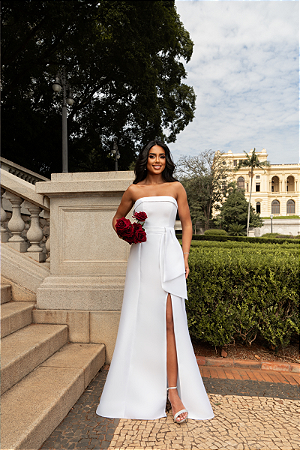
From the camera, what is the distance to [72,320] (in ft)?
11.7

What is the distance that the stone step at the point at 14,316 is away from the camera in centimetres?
311

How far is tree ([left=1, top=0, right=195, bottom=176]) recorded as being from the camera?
1128 cm

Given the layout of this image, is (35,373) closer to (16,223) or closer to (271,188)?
(16,223)

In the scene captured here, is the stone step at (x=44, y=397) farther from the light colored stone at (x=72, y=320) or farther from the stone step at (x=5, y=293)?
the stone step at (x=5, y=293)

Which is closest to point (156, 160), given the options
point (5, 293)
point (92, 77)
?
point (5, 293)

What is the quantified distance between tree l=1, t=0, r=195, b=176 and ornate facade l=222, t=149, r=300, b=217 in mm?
62176

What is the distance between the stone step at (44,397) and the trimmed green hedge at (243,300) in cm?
138

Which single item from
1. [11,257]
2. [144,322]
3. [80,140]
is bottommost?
[144,322]

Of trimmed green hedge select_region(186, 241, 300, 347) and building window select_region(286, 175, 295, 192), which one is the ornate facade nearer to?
building window select_region(286, 175, 295, 192)

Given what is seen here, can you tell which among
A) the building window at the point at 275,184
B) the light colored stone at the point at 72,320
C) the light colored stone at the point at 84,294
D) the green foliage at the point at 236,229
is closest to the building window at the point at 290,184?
the building window at the point at 275,184

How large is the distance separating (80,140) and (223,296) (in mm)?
16533

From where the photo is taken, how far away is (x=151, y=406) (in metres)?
2.53

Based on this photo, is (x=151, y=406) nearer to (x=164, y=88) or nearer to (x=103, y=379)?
(x=103, y=379)

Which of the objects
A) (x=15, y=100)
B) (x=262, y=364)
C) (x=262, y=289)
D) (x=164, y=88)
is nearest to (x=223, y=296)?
(x=262, y=289)
